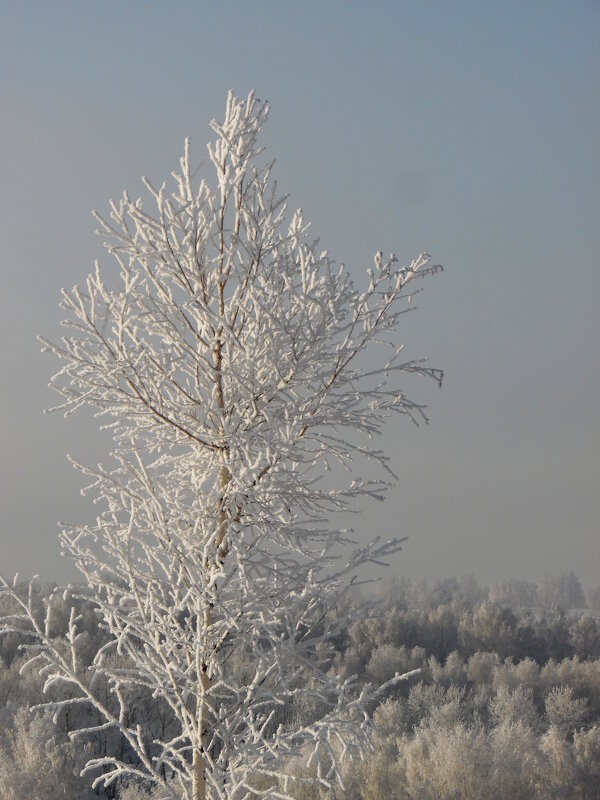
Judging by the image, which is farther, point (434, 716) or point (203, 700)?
point (434, 716)

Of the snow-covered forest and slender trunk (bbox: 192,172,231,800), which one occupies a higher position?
slender trunk (bbox: 192,172,231,800)

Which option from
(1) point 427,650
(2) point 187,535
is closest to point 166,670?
(2) point 187,535

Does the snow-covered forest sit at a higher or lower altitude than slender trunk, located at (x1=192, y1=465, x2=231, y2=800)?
lower

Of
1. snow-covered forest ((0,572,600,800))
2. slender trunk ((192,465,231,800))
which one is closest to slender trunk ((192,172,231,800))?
A: slender trunk ((192,465,231,800))

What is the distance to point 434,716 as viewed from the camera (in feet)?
62.1

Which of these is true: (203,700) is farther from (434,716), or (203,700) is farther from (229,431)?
(434,716)

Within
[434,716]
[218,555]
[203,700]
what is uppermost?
[218,555]

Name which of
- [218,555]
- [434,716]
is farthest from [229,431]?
[434,716]

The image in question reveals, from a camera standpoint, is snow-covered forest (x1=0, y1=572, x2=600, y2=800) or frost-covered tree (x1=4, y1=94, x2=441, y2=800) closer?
frost-covered tree (x1=4, y1=94, x2=441, y2=800)

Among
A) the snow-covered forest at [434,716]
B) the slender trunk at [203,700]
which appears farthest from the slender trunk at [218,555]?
the snow-covered forest at [434,716]

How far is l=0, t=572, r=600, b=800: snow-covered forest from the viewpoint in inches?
513

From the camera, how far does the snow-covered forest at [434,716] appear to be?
13031 millimetres

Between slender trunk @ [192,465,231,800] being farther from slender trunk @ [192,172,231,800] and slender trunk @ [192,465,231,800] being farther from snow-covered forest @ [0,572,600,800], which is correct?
snow-covered forest @ [0,572,600,800]

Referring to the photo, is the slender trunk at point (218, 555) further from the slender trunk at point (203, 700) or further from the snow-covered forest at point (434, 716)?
the snow-covered forest at point (434, 716)
